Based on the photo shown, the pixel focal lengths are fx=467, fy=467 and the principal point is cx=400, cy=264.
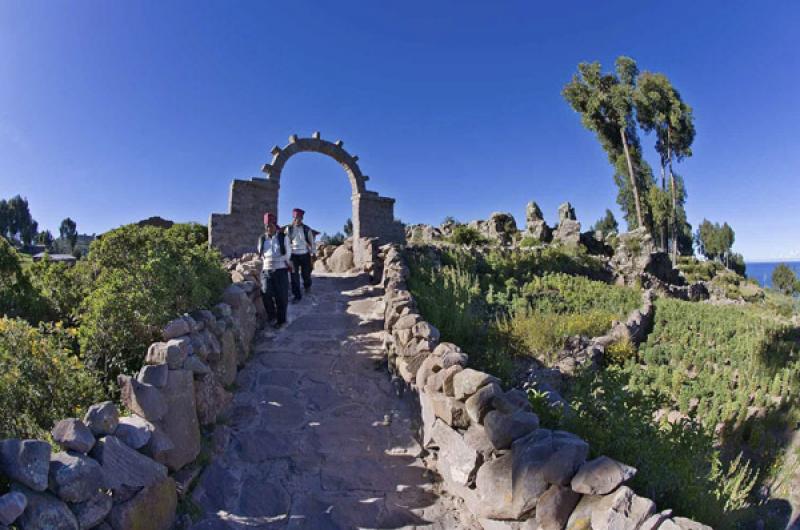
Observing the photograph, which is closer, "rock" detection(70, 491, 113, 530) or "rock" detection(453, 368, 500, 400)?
"rock" detection(70, 491, 113, 530)

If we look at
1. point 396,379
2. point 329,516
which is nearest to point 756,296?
point 396,379

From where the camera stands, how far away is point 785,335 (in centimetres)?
848

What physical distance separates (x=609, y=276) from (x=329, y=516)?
13.9 metres

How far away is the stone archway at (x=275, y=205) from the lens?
1323 centimetres

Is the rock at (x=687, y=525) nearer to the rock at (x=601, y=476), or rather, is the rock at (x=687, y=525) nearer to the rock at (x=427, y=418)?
the rock at (x=601, y=476)

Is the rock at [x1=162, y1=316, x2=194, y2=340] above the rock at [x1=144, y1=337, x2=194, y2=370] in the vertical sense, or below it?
above

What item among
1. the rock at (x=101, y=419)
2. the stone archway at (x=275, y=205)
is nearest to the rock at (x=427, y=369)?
the rock at (x=101, y=419)

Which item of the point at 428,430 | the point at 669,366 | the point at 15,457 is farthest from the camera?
the point at 669,366

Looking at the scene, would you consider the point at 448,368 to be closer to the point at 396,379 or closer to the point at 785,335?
the point at 396,379

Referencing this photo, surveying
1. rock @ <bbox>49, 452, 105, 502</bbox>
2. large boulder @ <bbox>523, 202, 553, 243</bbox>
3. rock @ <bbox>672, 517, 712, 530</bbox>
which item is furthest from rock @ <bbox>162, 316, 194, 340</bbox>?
large boulder @ <bbox>523, 202, 553, 243</bbox>

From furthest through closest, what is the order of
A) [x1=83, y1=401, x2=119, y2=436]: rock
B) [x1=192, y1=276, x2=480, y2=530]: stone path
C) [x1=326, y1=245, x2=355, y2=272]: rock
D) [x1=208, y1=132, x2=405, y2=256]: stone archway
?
[x1=208, y1=132, x2=405, y2=256]: stone archway < [x1=326, y1=245, x2=355, y2=272]: rock < [x1=192, y1=276, x2=480, y2=530]: stone path < [x1=83, y1=401, x2=119, y2=436]: rock

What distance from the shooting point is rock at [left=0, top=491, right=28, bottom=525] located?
1747 mm

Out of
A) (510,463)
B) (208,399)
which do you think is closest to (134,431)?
(208,399)

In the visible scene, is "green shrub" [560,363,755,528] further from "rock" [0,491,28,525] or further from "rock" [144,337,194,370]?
"rock" [0,491,28,525]
